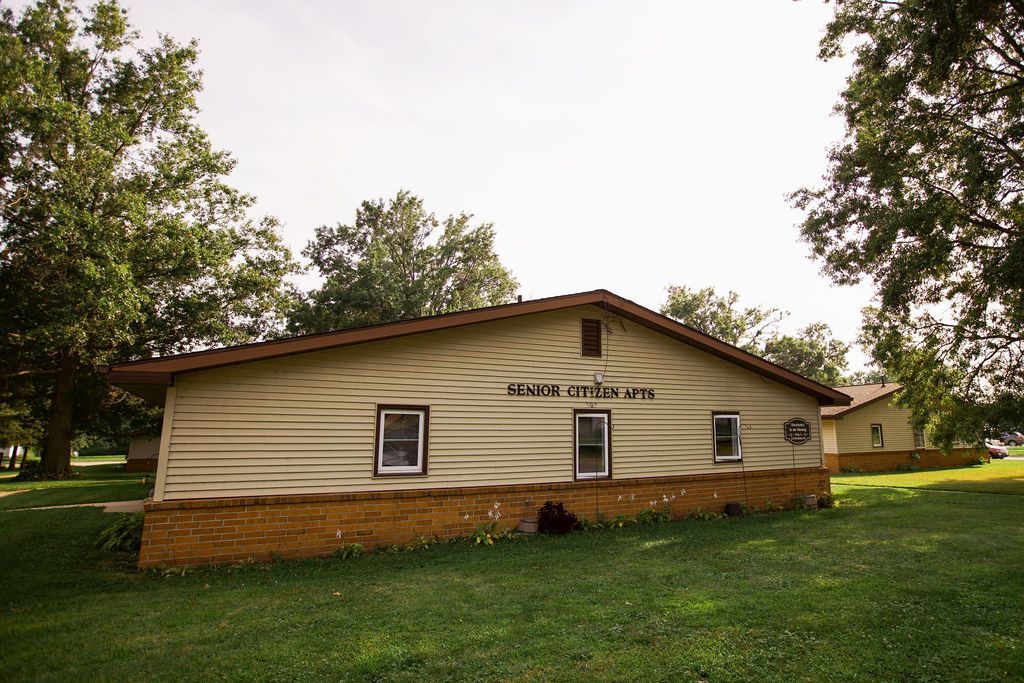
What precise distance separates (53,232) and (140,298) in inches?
133

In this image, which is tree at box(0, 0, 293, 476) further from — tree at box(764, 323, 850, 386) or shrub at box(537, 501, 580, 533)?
tree at box(764, 323, 850, 386)

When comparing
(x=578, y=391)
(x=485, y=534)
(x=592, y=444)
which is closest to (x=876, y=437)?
(x=592, y=444)

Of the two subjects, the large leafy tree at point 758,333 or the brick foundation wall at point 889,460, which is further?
the large leafy tree at point 758,333

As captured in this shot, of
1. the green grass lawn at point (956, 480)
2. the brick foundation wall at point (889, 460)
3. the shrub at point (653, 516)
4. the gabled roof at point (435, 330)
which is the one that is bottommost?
the shrub at point (653, 516)

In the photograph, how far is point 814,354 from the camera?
57000 millimetres

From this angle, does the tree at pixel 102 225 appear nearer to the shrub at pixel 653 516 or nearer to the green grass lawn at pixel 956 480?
the shrub at pixel 653 516

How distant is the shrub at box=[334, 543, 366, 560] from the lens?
28.0 ft

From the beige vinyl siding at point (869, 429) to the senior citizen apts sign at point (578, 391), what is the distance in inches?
782

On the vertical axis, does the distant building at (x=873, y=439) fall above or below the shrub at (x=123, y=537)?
above

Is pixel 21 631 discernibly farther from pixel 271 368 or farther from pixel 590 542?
pixel 590 542

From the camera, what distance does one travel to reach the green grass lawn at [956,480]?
17.8 metres

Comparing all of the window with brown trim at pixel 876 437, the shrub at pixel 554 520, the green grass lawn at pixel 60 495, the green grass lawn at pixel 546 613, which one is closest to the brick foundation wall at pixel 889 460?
the window with brown trim at pixel 876 437

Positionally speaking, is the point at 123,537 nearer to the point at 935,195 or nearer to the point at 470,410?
the point at 470,410

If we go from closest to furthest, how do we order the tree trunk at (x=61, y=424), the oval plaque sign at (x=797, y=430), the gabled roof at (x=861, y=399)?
the oval plaque sign at (x=797, y=430)
the tree trunk at (x=61, y=424)
the gabled roof at (x=861, y=399)
